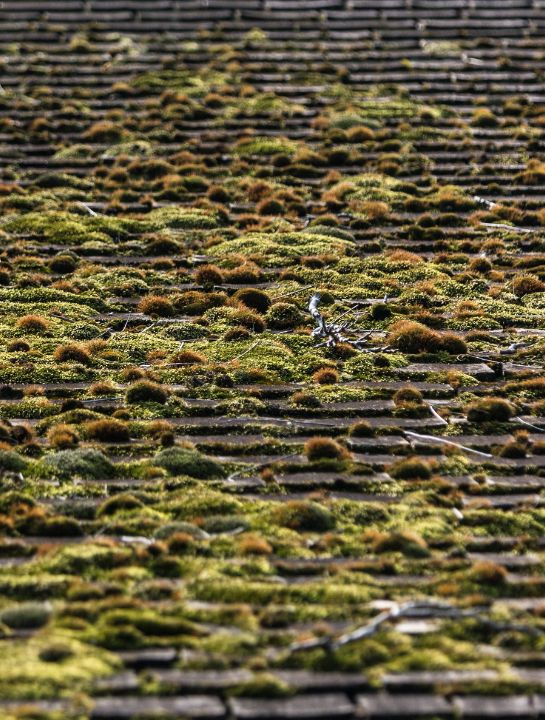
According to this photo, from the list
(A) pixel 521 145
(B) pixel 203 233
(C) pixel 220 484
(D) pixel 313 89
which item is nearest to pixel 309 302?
(B) pixel 203 233

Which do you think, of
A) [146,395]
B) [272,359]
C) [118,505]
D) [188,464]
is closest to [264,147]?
[272,359]

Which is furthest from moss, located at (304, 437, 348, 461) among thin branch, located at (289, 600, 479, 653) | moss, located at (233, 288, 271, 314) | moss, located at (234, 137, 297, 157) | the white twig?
moss, located at (234, 137, 297, 157)

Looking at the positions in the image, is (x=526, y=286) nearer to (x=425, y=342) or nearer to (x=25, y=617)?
(x=425, y=342)

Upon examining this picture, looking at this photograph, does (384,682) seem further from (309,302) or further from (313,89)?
(313,89)

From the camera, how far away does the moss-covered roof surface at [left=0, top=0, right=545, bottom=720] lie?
6367 mm

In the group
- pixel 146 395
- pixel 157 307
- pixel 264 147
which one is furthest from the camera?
pixel 264 147

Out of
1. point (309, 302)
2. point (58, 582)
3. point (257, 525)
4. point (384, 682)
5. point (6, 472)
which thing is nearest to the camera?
point (384, 682)

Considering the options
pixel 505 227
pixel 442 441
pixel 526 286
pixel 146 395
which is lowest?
pixel 442 441

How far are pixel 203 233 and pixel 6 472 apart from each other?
4712 mm

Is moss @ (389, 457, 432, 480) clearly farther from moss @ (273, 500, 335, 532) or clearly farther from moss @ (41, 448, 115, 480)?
moss @ (41, 448, 115, 480)

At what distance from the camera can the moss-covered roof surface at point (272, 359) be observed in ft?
20.9

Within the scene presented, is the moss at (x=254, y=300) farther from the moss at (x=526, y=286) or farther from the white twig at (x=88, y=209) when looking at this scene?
the white twig at (x=88, y=209)

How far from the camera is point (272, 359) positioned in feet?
32.6

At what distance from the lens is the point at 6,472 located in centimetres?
812
